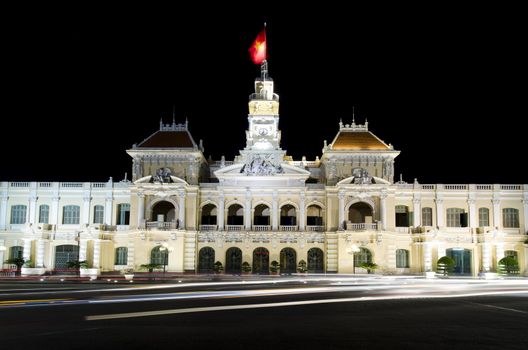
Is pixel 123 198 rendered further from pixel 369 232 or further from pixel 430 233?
pixel 430 233

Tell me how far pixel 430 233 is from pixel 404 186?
18.3ft

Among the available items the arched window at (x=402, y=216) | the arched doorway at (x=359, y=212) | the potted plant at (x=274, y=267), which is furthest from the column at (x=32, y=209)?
the arched window at (x=402, y=216)

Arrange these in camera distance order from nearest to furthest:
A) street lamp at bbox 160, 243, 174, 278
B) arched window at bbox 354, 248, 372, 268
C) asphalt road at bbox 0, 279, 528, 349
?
asphalt road at bbox 0, 279, 528, 349
street lamp at bbox 160, 243, 174, 278
arched window at bbox 354, 248, 372, 268

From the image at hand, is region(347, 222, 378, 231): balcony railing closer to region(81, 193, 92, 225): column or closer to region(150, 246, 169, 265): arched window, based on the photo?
region(150, 246, 169, 265): arched window

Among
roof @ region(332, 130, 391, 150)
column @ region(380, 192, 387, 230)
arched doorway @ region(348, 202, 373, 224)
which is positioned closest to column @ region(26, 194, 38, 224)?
roof @ region(332, 130, 391, 150)

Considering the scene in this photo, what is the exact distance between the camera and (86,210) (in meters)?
60.3

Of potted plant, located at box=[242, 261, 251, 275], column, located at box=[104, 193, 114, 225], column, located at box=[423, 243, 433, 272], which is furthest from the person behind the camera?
column, located at box=[104, 193, 114, 225]

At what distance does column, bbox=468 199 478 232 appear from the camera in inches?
2291

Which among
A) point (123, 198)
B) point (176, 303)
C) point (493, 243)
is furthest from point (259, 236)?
point (176, 303)

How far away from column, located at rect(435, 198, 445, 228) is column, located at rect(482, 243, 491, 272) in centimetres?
462

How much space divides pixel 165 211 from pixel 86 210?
8.45 metres

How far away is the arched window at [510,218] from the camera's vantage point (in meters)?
58.4

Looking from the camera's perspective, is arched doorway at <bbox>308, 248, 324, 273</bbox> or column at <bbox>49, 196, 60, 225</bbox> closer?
arched doorway at <bbox>308, 248, 324, 273</bbox>

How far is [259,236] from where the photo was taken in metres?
57.0
